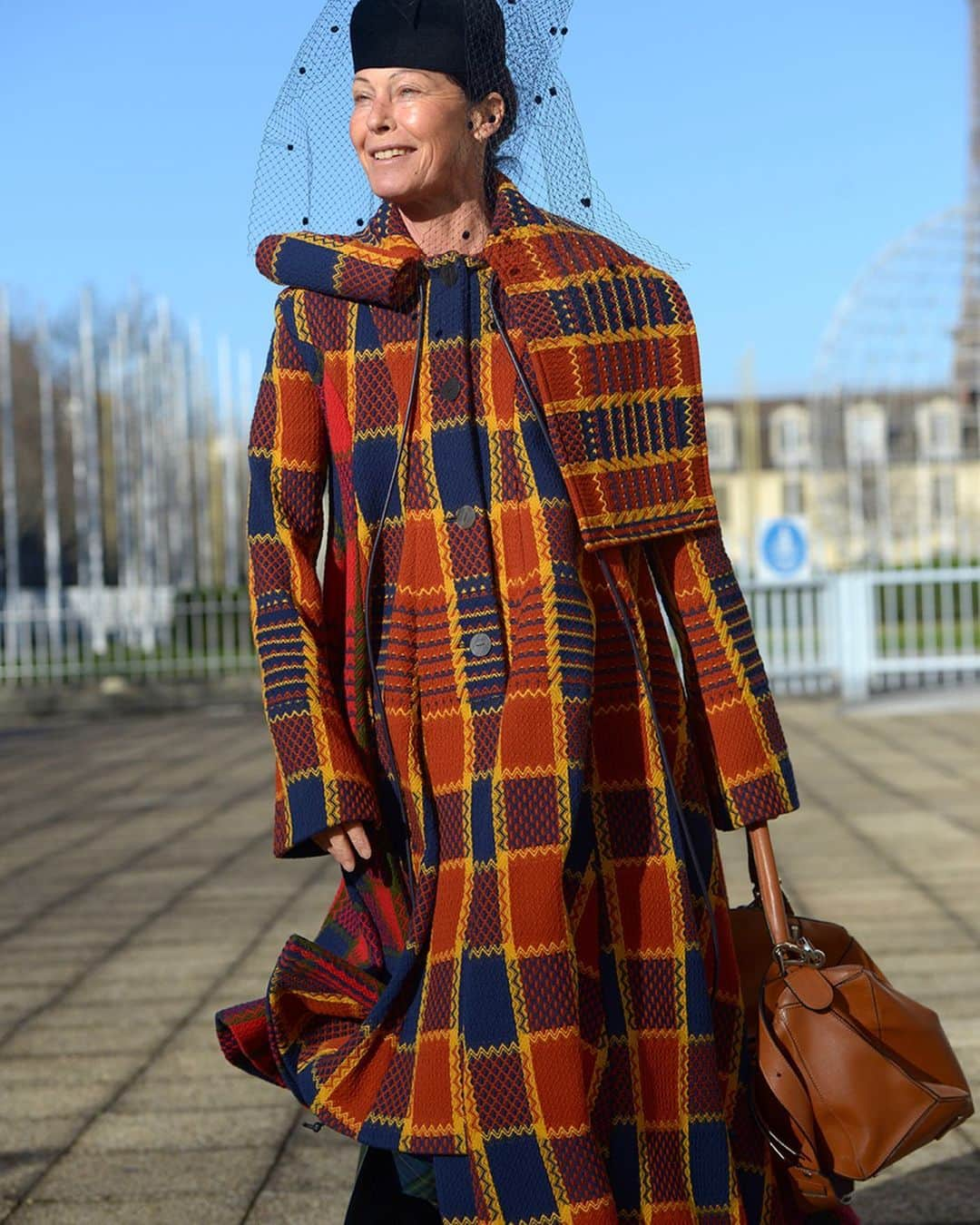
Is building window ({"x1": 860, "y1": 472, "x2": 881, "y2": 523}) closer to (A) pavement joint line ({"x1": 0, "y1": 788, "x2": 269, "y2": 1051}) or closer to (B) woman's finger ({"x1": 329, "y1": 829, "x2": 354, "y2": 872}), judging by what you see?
(A) pavement joint line ({"x1": 0, "y1": 788, "x2": 269, "y2": 1051})

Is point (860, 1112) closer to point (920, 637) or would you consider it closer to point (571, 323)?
point (571, 323)

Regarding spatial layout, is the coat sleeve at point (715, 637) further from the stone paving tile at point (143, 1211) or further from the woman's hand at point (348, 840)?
the stone paving tile at point (143, 1211)

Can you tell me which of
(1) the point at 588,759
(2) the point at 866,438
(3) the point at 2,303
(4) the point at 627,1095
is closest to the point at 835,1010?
(4) the point at 627,1095

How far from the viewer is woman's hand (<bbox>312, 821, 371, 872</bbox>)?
2170mm

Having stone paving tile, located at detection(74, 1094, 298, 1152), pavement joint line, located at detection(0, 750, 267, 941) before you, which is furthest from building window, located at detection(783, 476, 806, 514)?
stone paving tile, located at detection(74, 1094, 298, 1152)

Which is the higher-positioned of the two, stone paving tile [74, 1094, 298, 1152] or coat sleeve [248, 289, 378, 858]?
coat sleeve [248, 289, 378, 858]

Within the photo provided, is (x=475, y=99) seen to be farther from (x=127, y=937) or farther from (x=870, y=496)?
(x=870, y=496)

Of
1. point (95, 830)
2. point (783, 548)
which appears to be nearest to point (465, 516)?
point (95, 830)

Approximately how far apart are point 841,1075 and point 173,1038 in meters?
2.65

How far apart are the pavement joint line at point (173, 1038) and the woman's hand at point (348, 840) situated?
137cm

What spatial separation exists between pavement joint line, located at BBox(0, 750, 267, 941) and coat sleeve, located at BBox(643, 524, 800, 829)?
4014 mm

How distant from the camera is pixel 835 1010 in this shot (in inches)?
82.4

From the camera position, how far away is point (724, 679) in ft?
7.33

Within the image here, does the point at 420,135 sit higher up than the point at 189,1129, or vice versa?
the point at 420,135
